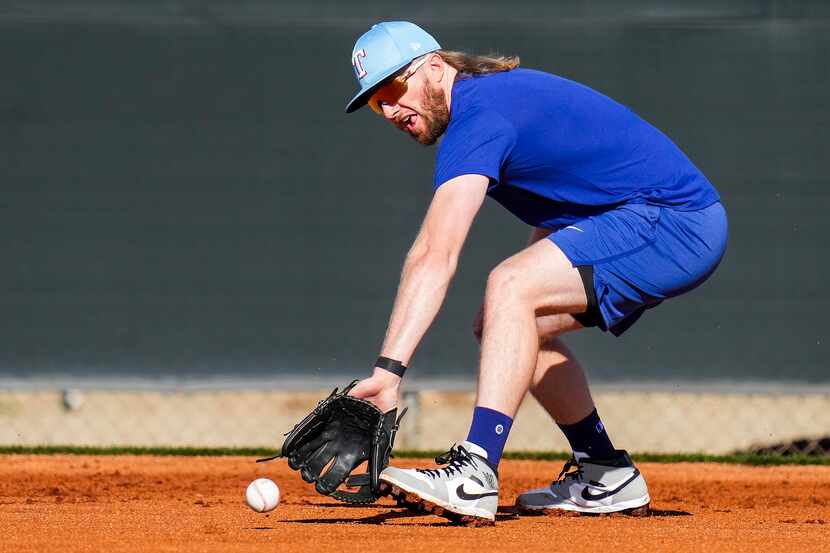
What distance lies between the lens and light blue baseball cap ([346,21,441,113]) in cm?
443

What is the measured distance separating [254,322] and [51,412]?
48.6 inches

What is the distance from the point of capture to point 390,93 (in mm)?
4477

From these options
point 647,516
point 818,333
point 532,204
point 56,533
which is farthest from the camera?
point 818,333

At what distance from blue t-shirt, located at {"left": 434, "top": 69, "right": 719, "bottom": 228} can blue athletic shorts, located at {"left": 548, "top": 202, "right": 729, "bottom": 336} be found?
2.4 inches

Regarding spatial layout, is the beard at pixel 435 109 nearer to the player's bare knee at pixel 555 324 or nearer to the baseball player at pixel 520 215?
the baseball player at pixel 520 215

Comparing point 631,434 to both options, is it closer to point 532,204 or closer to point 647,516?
point 647,516

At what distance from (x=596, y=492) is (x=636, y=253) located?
3.34 feet

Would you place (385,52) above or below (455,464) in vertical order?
above

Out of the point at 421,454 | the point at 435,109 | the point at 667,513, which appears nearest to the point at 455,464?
the point at 435,109

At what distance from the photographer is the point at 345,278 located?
7.82m

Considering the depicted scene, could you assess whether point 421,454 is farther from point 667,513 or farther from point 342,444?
point 342,444

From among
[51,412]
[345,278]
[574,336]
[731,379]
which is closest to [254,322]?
[345,278]

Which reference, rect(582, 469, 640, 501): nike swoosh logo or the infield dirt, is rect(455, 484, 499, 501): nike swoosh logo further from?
rect(582, 469, 640, 501): nike swoosh logo

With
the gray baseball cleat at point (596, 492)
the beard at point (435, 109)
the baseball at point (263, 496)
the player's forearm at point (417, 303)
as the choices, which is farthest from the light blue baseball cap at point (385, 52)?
the gray baseball cleat at point (596, 492)
